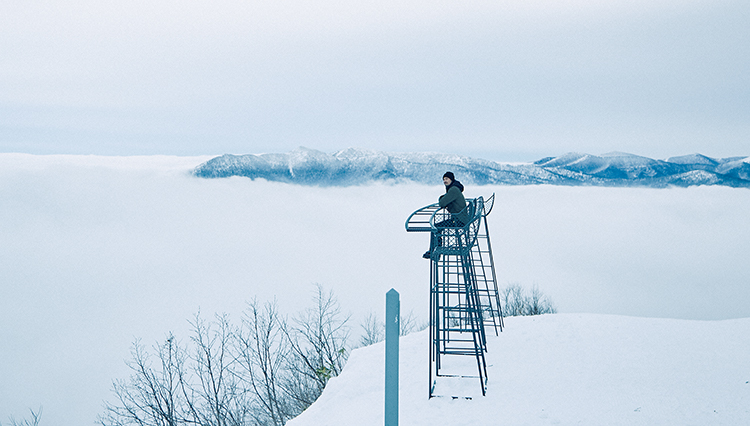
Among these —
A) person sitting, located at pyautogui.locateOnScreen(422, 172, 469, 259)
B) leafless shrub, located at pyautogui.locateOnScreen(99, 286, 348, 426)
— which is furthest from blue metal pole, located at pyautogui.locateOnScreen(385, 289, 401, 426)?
leafless shrub, located at pyautogui.locateOnScreen(99, 286, 348, 426)

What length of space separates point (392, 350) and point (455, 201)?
4243 millimetres

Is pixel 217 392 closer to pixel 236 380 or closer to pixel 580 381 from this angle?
pixel 236 380

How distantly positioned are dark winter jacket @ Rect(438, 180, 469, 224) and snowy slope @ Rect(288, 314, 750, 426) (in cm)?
314

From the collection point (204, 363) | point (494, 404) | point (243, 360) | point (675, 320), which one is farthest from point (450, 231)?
point (243, 360)

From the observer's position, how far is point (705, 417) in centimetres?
684

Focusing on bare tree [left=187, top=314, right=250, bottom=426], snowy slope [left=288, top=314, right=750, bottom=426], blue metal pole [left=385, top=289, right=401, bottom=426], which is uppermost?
blue metal pole [left=385, top=289, right=401, bottom=426]

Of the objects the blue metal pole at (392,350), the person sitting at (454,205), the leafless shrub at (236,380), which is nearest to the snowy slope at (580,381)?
the person sitting at (454,205)

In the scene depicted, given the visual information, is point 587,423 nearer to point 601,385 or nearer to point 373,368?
point 601,385

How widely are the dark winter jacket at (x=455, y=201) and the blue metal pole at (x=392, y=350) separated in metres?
3.73

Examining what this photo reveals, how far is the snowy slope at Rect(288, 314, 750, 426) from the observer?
7.20m

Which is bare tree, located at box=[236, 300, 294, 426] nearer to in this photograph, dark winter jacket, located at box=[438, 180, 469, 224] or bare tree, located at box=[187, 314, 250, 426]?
bare tree, located at box=[187, 314, 250, 426]

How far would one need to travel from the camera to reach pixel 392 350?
391 centimetres

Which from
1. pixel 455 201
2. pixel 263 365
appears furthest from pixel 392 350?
pixel 263 365

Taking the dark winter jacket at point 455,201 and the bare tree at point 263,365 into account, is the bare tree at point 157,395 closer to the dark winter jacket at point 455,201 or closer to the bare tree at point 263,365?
the bare tree at point 263,365
